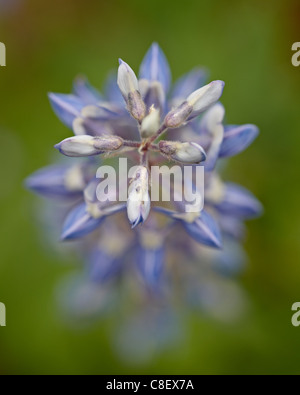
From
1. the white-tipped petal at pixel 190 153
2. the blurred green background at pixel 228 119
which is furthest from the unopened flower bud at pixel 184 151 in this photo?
the blurred green background at pixel 228 119

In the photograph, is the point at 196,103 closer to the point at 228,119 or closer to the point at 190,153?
the point at 190,153

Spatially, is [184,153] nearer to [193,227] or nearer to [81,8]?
[193,227]

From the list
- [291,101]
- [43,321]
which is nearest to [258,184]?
[291,101]

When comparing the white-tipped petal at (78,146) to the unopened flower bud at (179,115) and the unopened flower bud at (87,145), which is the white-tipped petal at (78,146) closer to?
the unopened flower bud at (87,145)

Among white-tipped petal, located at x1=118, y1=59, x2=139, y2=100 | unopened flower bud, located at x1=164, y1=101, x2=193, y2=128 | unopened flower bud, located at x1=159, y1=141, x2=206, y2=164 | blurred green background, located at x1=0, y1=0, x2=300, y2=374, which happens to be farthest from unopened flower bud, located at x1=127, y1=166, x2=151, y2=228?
blurred green background, located at x1=0, y1=0, x2=300, y2=374

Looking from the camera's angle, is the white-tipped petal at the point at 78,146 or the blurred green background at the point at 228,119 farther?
the blurred green background at the point at 228,119

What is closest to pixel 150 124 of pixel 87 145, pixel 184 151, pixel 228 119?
pixel 184 151

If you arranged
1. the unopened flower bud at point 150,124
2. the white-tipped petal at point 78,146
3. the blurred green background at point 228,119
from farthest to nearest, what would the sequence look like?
the blurred green background at point 228,119
the white-tipped petal at point 78,146
the unopened flower bud at point 150,124
